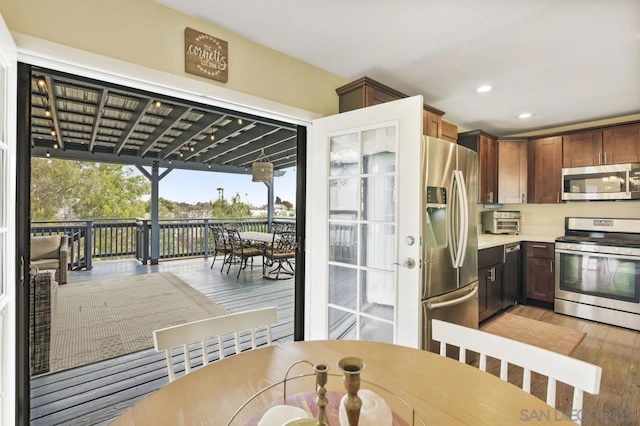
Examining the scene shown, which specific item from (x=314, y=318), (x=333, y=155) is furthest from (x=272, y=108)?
(x=314, y=318)

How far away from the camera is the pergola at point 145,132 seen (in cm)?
369

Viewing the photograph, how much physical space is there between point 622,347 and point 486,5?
3281 millimetres

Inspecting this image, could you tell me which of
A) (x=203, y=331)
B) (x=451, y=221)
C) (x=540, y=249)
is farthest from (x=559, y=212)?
(x=203, y=331)

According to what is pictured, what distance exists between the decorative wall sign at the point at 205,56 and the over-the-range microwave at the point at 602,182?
431 cm

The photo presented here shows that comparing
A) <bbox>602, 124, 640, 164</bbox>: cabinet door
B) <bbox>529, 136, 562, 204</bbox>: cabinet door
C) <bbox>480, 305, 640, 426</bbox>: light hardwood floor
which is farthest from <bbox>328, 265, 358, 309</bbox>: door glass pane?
<bbox>602, 124, 640, 164</bbox>: cabinet door

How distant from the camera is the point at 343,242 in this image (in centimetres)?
243

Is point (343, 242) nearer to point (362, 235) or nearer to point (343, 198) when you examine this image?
point (362, 235)

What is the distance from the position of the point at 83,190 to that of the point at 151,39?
7.90 metres

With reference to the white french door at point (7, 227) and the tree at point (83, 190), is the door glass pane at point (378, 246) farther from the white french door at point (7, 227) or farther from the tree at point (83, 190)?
the tree at point (83, 190)

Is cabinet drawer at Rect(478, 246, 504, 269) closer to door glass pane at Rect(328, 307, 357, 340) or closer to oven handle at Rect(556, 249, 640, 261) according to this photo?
oven handle at Rect(556, 249, 640, 261)

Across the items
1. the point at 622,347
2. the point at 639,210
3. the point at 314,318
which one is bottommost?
the point at 622,347

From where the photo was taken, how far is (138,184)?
8.74 metres

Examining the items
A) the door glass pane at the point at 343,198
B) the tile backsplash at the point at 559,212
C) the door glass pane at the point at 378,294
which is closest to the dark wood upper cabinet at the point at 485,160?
the tile backsplash at the point at 559,212

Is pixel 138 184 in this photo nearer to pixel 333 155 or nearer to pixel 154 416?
pixel 333 155
